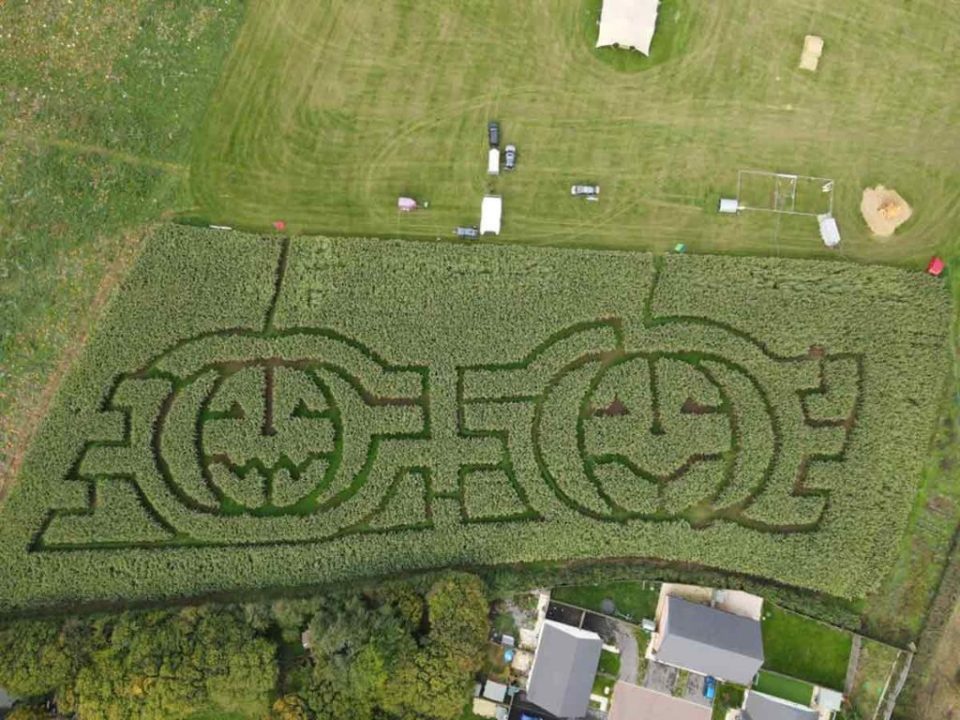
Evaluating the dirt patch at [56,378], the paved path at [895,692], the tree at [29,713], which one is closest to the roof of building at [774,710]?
the paved path at [895,692]

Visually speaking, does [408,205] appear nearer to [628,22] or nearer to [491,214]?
[491,214]

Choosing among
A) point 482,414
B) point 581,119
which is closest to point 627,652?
point 482,414

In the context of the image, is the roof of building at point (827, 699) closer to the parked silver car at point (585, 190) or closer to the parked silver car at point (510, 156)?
the parked silver car at point (585, 190)

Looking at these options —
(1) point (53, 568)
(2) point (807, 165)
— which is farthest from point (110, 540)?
(2) point (807, 165)

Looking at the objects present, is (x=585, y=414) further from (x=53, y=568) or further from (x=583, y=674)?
(x=53, y=568)

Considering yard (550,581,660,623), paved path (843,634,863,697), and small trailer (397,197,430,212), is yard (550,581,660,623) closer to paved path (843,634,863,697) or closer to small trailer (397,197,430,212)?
paved path (843,634,863,697)
